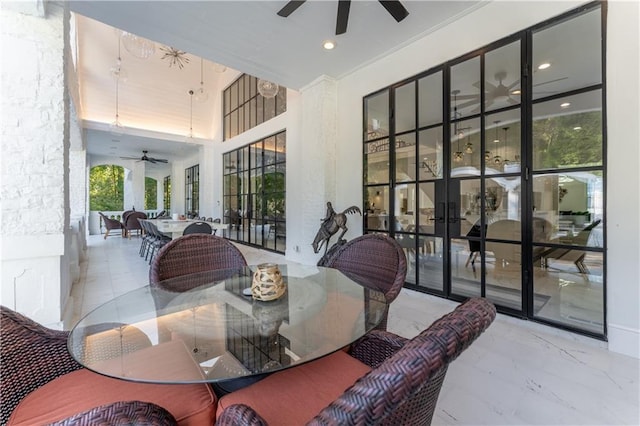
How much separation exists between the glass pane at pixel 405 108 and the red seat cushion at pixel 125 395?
3.57 meters

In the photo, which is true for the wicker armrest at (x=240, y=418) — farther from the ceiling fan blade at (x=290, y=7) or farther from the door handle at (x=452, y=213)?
the ceiling fan blade at (x=290, y=7)

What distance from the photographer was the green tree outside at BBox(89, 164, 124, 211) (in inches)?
532

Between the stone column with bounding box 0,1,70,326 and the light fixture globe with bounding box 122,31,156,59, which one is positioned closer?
the stone column with bounding box 0,1,70,326

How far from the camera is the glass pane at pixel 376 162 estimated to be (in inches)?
156

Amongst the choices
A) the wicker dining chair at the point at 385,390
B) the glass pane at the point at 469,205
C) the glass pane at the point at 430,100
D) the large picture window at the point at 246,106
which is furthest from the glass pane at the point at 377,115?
the wicker dining chair at the point at 385,390

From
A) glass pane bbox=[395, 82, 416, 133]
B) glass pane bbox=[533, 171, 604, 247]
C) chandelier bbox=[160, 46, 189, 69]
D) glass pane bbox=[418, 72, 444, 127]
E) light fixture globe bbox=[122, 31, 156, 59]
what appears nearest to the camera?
glass pane bbox=[533, 171, 604, 247]

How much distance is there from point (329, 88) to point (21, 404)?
484 centimetres

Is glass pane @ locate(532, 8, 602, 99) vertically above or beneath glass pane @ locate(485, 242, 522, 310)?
above

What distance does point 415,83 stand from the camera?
3.58 metres

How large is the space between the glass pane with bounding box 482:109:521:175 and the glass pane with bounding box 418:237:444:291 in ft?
3.42

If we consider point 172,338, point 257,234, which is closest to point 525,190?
point 172,338

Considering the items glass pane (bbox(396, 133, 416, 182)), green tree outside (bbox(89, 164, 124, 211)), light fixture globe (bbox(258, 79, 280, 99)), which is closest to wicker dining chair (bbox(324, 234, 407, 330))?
glass pane (bbox(396, 133, 416, 182))

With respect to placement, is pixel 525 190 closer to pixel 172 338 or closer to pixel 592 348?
pixel 592 348

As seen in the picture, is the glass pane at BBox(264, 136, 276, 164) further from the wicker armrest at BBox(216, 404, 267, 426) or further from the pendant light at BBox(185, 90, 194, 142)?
the wicker armrest at BBox(216, 404, 267, 426)
